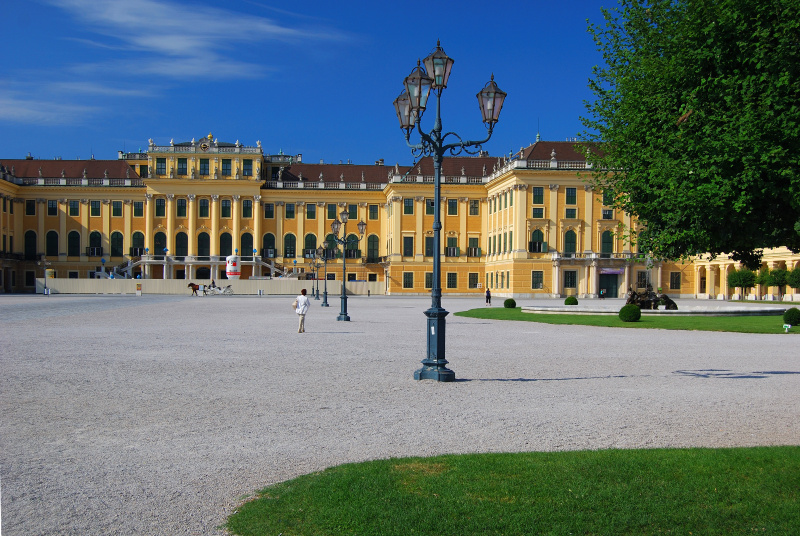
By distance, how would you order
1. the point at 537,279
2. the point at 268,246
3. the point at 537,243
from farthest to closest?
1. the point at 268,246
2. the point at 537,243
3. the point at 537,279

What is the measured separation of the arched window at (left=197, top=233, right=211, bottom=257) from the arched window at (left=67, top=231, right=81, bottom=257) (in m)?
14.5

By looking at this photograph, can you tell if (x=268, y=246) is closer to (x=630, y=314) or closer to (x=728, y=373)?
(x=630, y=314)

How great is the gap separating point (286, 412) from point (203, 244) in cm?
8024

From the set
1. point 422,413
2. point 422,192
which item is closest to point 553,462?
point 422,413

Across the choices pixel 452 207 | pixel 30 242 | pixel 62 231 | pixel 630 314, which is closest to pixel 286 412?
pixel 630 314

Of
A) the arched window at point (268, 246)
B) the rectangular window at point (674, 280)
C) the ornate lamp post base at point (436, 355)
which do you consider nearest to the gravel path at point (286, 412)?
the ornate lamp post base at point (436, 355)

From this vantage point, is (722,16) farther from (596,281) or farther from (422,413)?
(596,281)

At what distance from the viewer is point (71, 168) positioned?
9000 cm

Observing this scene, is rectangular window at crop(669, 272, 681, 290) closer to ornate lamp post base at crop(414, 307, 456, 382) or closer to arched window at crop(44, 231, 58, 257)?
ornate lamp post base at crop(414, 307, 456, 382)

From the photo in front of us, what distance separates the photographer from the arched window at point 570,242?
230 feet

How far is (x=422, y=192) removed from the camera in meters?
78.6

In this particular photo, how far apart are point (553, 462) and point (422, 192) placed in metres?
73.0

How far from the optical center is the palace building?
260 ft

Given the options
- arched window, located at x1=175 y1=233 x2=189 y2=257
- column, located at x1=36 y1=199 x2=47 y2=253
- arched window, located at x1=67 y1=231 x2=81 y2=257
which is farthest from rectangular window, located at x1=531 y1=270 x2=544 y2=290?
column, located at x1=36 y1=199 x2=47 y2=253
